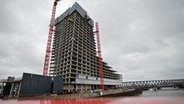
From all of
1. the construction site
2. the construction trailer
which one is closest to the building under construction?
the construction site

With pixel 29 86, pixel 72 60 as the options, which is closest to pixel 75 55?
pixel 72 60

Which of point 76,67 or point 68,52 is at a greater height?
point 68,52

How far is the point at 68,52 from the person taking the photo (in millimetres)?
96750

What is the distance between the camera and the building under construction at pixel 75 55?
90.4 m

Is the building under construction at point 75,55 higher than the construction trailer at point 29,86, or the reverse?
the building under construction at point 75,55

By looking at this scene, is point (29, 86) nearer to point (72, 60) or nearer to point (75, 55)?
point (72, 60)

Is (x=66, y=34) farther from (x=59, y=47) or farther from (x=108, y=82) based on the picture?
(x=108, y=82)

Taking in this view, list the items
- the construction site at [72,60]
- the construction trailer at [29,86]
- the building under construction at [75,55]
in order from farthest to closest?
the building under construction at [75,55], the construction site at [72,60], the construction trailer at [29,86]

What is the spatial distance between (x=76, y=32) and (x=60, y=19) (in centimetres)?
3559

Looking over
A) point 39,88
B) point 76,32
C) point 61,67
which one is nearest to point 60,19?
point 76,32

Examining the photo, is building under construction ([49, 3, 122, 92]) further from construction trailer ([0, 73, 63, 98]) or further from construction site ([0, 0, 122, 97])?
construction trailer ([0, 73, 63, 98])

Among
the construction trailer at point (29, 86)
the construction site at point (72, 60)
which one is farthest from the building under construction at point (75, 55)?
the construction trailer at point (29, 86)

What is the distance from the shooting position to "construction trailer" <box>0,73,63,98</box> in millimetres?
48625

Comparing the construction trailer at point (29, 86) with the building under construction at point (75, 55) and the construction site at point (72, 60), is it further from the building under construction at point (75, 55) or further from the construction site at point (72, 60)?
the building under construction at point (75, 55)
